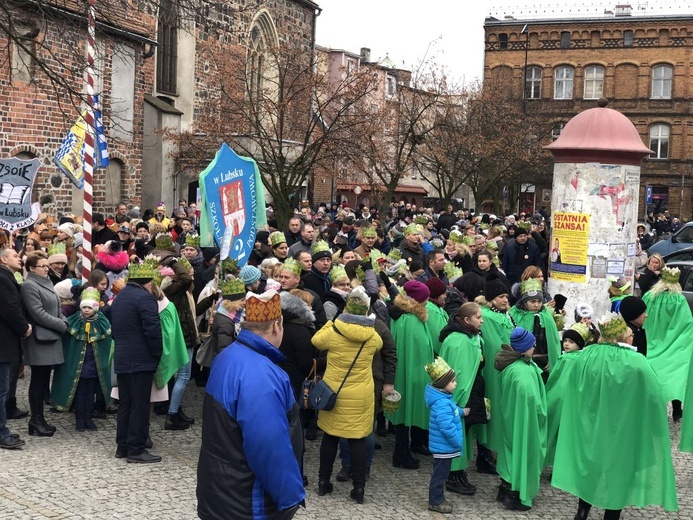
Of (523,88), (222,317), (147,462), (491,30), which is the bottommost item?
(147,462)

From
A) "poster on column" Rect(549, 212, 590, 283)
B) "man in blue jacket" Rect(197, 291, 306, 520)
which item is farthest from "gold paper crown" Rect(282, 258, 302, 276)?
"poster on column" Rect(549, 212, 590, 283)

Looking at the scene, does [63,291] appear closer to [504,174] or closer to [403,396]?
[403,396]

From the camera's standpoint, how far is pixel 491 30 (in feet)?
192

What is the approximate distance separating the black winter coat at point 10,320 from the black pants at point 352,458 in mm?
3074

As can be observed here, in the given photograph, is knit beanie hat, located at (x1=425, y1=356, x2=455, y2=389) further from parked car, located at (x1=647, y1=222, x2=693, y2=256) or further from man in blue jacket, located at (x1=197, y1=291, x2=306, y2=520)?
parked car, located at (x1=647, y1=222, x2=693, y2=256)

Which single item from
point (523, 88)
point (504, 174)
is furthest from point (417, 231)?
point (523, 88)

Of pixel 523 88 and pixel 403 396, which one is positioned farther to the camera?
pixel 523 88

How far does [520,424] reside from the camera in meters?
7.45

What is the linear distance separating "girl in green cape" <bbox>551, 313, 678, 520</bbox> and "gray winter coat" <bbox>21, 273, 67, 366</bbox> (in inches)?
198

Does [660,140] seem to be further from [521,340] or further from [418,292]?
[521,340]

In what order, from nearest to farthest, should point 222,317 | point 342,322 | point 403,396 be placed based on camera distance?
point 342,322, point 222,317, point 403,396

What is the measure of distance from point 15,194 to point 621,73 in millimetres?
50618

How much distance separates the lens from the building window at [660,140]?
55781 mm

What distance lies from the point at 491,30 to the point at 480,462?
53272 millimetres
